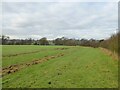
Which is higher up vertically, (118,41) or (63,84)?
(118,41)

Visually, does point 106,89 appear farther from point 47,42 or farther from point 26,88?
point 47,42

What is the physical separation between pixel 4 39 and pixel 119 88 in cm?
12106

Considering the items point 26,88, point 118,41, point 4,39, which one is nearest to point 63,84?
point 26,88

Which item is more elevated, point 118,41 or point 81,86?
point 118,41

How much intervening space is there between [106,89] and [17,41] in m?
129

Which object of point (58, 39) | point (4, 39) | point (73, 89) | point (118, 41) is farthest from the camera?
point (58, 39)

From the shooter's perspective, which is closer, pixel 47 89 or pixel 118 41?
pixel 47 89

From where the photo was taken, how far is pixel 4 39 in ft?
415

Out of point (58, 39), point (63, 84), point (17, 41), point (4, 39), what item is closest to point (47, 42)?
point (58, 39)

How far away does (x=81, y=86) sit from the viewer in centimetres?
1051

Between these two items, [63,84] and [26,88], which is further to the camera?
[63,84]

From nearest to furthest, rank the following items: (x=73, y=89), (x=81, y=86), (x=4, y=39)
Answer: (x=73, y=89), (x=81, y=86), (x=4, y=39)

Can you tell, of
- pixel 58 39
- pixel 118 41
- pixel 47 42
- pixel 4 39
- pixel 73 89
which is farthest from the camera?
pixel 58 39

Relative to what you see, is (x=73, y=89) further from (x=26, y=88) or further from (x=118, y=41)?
(x=118, y=41)
